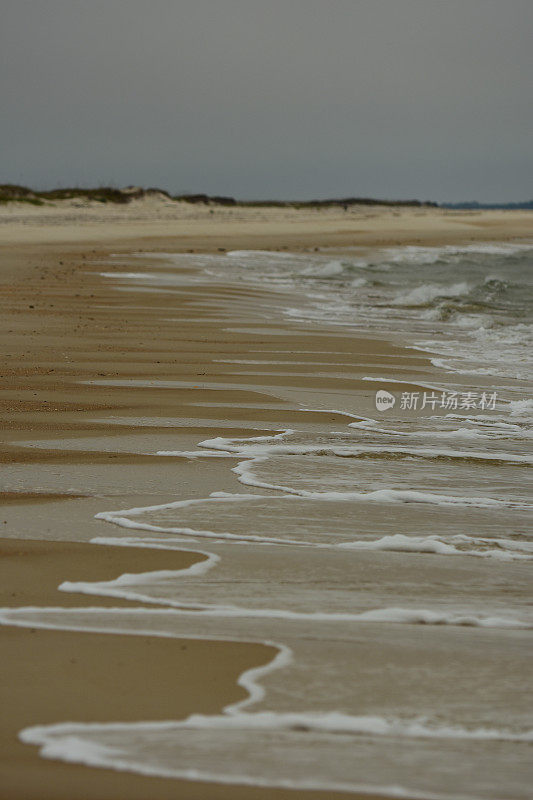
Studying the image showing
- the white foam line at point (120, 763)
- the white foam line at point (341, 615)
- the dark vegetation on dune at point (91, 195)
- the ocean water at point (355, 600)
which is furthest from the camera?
the dark vegetation on dune at point (91, 195)

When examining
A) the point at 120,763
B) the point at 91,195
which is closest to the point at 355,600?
the point at 120,763

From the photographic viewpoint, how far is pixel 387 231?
144 feet

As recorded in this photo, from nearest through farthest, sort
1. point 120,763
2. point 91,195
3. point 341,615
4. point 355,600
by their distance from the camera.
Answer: point 120,763, point 341,615, point 355,600, point 91,195

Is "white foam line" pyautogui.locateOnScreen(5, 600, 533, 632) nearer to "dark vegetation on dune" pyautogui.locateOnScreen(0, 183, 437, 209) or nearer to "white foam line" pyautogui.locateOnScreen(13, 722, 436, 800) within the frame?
"white foam line" pyautogui.locateOnScreen(13, 722, 436, 800)

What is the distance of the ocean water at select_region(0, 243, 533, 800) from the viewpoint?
7.79ft

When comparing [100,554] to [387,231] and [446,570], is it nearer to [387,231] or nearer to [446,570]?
[446,570]

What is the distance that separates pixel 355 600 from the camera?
11.0 ft

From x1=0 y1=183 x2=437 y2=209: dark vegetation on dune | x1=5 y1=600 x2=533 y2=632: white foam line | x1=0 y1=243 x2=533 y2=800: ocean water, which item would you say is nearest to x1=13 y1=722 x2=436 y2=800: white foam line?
x1=0 y1=243 x2=533 y2=800: ocean water

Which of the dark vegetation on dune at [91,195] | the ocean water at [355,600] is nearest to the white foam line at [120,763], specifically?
the ocean water at [355,600]

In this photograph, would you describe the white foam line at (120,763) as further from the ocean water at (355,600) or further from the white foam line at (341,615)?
the white foam line at (341,615)

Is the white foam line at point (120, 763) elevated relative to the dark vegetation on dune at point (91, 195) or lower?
lower

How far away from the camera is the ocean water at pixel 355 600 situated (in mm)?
2373

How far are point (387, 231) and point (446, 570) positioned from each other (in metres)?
41.2

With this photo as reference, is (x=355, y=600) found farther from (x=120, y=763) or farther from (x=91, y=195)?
(x=91, y=195)
